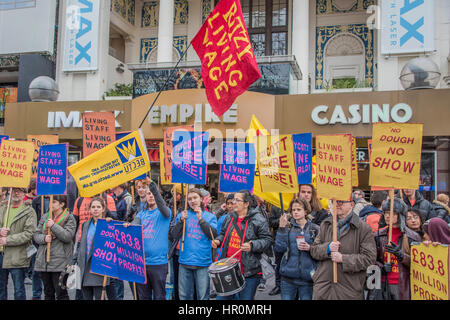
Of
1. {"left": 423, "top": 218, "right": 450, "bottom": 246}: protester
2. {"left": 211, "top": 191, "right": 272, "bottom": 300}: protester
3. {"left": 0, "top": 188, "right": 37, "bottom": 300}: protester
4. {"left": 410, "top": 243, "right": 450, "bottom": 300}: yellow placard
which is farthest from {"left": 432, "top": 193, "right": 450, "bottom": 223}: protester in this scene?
{"left": 0, "top": 188, "right": 37, "bottom": 300}: protester

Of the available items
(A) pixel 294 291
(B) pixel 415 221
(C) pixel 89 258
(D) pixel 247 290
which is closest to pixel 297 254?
(A) pixel 294 291

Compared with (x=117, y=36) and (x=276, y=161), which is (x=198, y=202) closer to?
(x=276, y=161)

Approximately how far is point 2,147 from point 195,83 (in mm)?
8854

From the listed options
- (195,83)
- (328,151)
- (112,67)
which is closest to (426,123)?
(195,83)

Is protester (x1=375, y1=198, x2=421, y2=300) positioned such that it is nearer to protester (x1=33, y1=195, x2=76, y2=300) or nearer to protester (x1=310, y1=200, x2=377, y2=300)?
protester (x1=310, y1=200, x2=377, y2=300)

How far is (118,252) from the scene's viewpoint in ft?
16.6

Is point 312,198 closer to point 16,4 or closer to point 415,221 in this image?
point 415,221

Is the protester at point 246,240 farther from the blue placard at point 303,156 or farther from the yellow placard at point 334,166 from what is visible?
the blue placard at point 303,156

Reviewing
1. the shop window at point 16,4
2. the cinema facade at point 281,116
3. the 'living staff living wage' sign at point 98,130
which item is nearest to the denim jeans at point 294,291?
the 'living staff living wage' sign at point 98,130

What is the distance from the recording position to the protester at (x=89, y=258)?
5121mm

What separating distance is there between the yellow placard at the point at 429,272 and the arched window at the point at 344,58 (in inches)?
620

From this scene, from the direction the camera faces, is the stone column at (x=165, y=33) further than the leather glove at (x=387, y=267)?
Yes

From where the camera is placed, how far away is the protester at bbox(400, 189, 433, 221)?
7074 millimetres

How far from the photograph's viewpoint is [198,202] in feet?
18.8
